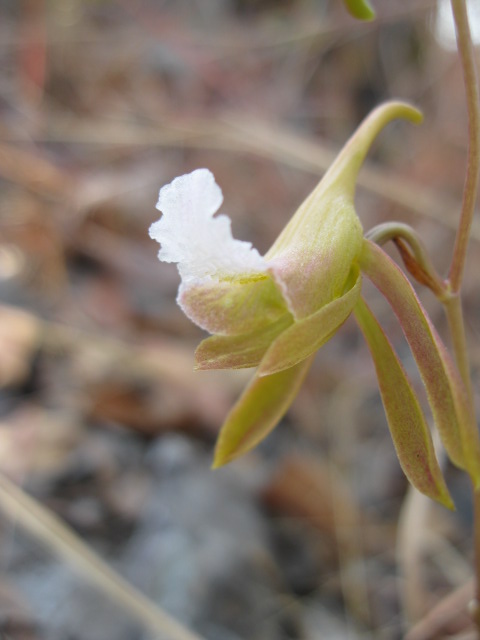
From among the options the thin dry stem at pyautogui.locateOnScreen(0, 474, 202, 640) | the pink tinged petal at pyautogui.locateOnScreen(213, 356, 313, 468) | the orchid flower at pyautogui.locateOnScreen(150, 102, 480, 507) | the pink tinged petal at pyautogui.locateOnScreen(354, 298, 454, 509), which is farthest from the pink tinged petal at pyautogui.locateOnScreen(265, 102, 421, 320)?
the thin dry stem at pyautogui.locateOnScreen(0, 474, 202, 640)

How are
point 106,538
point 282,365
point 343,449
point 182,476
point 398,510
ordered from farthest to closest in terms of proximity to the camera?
point 343,449, point 398,510, point 182,476, point 106,538, point 282,365

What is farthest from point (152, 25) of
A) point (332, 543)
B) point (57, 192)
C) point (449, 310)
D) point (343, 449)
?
point (449, 310)

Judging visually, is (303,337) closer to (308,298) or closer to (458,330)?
(308,298)

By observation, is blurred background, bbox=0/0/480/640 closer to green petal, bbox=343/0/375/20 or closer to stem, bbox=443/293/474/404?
stem, bbox=443/293/474/404

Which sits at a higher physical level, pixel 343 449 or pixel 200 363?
pixel 200 363

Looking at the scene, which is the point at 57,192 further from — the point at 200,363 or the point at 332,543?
the point at 200,363

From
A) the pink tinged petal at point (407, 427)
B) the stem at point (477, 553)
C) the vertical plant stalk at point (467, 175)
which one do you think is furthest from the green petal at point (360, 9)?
the stem at point (477, 553)
